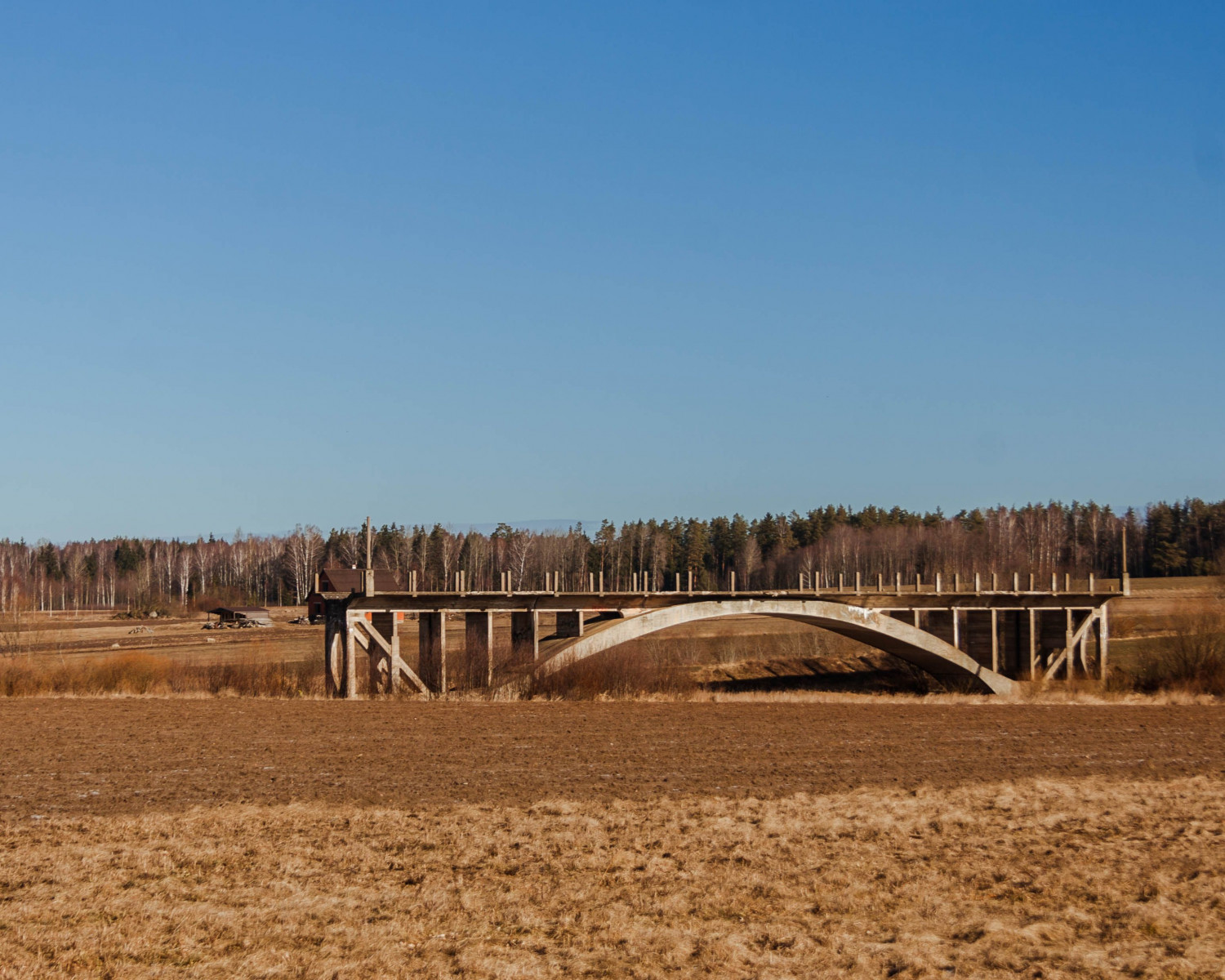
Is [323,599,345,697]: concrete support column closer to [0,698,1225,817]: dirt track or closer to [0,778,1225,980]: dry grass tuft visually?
[0,698,1225,817]: dirt track

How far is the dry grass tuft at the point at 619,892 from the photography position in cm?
984

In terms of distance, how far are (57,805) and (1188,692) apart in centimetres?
3816

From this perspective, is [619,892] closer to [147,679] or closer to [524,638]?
[524,638]

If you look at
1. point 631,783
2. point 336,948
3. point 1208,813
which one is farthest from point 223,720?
point 1208,813

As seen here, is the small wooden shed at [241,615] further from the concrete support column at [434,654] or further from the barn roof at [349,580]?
the concrete support column at [434,654]

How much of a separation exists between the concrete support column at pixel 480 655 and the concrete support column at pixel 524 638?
→ 32.1 inches

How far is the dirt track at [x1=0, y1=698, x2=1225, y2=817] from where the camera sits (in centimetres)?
1792

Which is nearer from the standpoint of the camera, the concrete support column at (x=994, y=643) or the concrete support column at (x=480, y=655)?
the concrete support column at (x=480, y=655)

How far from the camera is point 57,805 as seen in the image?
16.1 m

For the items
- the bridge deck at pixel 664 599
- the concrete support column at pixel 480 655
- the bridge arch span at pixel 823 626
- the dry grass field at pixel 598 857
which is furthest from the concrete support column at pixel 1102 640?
the concrete support column at pixel 480 655

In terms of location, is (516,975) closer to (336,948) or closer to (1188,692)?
(336,948)

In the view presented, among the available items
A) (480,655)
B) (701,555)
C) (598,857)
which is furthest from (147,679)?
(701,555)

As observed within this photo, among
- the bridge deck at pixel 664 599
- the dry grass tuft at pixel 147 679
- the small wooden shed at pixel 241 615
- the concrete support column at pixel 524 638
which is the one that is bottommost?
the small wooden shed at pixel 241 615

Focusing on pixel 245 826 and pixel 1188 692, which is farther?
pixel 1188 692
